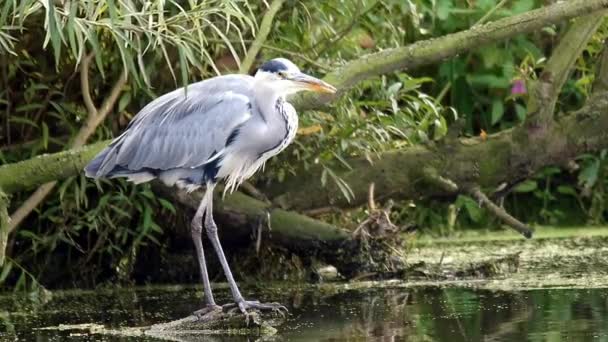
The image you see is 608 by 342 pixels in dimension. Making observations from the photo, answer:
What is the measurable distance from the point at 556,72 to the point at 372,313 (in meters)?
1.95

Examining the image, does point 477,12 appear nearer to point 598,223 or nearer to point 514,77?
point 514,77

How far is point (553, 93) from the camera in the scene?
23.7 feet

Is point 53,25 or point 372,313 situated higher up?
point 53,25

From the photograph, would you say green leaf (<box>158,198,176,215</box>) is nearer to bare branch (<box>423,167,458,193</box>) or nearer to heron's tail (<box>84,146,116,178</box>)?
heron's tail (<box>84,146,116,178</box>)

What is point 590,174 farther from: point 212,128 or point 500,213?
point 212,128

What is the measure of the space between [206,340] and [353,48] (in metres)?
2.62

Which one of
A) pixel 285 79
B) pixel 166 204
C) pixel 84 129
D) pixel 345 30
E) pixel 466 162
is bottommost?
pixel 166 204

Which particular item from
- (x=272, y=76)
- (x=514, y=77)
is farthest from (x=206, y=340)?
(x=514, y=77)

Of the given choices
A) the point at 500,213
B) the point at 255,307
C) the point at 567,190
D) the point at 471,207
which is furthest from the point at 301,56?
the point at 567,190

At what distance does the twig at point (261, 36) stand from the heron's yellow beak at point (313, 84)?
832 mm

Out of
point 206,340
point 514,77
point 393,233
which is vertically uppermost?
point 514,77

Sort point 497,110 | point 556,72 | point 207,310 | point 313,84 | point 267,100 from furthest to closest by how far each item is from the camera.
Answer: point 497,110 → point 556,72 → point 267,100 → point 313,84 → point 207,310

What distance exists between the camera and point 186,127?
20.7ft

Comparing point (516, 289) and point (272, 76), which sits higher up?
point (272, 76)
